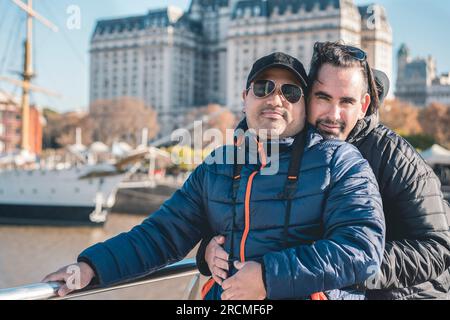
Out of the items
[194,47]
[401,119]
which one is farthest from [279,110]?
[194,47]

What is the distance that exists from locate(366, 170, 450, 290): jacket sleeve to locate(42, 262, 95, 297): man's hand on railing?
81cm

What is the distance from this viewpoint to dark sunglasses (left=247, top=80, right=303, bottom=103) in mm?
1692

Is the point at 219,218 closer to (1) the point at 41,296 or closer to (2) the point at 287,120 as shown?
(2) the point at 287,120

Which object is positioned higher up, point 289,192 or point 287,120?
point 287,120

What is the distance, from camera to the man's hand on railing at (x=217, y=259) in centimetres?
164

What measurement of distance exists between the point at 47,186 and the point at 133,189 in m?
3.59

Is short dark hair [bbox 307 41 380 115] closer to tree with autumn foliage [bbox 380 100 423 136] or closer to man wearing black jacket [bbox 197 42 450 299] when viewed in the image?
man wearing black jacket [bbox 197 42 450 299]

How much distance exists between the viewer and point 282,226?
1553mm

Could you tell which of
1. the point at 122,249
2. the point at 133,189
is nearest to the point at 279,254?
the point at 122,249

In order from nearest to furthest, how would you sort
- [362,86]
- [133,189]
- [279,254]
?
[279,254], [362,86], [133,189]

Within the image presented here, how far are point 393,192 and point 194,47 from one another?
7086cm

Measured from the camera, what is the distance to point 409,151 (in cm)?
176
